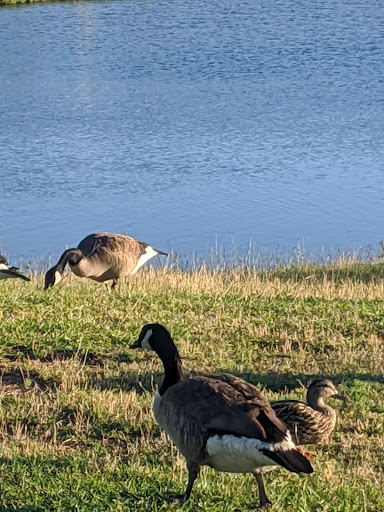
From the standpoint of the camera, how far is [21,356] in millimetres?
8117

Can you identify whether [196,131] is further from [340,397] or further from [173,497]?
[173,497]

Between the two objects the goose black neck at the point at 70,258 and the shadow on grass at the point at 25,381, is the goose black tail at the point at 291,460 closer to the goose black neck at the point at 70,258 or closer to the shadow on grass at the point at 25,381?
the shadow on grass at the point at 25,381

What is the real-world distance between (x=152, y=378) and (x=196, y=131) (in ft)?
65.2

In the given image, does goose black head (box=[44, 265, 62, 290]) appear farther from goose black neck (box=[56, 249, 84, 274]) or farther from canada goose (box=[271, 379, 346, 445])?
canada goose (box=[271, 379, 346, 445])

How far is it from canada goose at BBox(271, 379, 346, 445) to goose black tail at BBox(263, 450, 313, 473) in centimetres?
157

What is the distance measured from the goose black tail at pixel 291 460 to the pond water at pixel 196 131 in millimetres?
13692

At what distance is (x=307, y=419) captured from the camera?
6.37 meters

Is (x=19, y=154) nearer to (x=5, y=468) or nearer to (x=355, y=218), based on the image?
(x=355, y=218)

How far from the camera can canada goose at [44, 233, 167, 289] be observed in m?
10.8

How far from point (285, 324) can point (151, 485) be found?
3894 mm

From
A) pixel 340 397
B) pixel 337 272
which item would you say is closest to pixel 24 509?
pixel 340 397

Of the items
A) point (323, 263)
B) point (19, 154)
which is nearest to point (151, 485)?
point (323, 263)

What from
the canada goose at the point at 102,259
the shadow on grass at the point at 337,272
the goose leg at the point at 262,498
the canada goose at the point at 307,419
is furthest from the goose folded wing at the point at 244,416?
the shadow on grass at the point at 337,272

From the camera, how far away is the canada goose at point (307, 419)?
6375 mm
